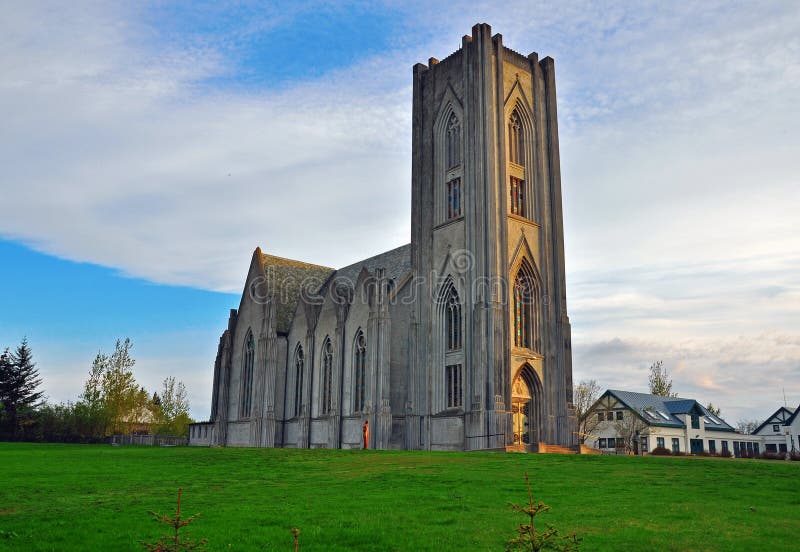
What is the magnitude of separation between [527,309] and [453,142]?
12.6 m

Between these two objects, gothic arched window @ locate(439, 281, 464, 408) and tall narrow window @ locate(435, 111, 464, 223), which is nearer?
gothic arched window @ locate(439, 281, 464, 408)

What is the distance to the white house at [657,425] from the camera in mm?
71562

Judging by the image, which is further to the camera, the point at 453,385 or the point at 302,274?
the point at 302,274

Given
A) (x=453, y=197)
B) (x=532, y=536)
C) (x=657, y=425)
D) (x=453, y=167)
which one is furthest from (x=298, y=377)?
(x=532, y=536)

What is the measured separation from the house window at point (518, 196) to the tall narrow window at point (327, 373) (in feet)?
58.8

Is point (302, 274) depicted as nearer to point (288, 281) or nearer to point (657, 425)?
point (288, 281)

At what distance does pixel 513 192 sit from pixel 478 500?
32088 mm

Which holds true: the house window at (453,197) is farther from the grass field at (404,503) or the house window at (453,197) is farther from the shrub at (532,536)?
the shrub at (532,536)

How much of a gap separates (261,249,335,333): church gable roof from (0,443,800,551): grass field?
33.4 meters

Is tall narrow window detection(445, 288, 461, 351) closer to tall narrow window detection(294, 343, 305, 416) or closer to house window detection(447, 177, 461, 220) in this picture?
house window detection(447, 177, 461, 220)

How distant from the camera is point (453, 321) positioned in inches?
1831

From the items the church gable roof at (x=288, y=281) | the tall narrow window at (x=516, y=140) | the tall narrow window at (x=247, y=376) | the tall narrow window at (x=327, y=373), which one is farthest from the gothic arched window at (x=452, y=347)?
the tall narrow window at (x=247, y=376)

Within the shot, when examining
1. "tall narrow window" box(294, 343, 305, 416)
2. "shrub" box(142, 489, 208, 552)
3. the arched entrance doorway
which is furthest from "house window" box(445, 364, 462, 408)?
"shrub" box(142, 489, 208, 552)

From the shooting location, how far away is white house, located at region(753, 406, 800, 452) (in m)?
78.8
